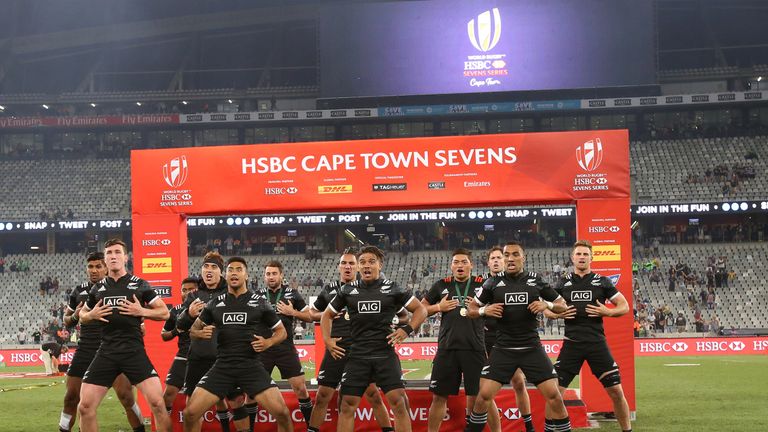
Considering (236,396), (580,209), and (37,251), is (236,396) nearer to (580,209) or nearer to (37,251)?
(580,209)

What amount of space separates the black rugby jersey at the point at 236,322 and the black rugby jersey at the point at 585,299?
13.1ft

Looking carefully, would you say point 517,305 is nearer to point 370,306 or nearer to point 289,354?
point 370,306

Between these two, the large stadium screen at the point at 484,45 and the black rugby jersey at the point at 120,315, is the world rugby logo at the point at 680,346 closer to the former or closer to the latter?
the large stadium screen at the point at 484,45

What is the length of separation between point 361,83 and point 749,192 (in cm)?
→ 2273

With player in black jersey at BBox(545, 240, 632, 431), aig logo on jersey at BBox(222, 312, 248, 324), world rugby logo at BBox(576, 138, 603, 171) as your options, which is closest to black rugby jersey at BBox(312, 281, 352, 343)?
aig logo on jersey at BBox(222, 312, 248, 324)

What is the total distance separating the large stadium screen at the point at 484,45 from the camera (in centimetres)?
5488

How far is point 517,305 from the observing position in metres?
11.2

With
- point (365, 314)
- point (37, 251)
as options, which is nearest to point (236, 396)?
point (365, 314)

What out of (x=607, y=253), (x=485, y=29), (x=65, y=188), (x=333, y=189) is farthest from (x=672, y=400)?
(x=65, y=188)

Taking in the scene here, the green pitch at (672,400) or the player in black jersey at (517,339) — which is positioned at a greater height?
the player in black jersey at (517,339)

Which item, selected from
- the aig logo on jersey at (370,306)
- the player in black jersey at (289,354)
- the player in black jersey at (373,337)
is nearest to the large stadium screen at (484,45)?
the player in black jersey at (289,354)

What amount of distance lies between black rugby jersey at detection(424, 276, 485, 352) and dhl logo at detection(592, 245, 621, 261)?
3.56m

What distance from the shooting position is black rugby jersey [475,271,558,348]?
36.7 feet

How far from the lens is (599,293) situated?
40.7 feet
